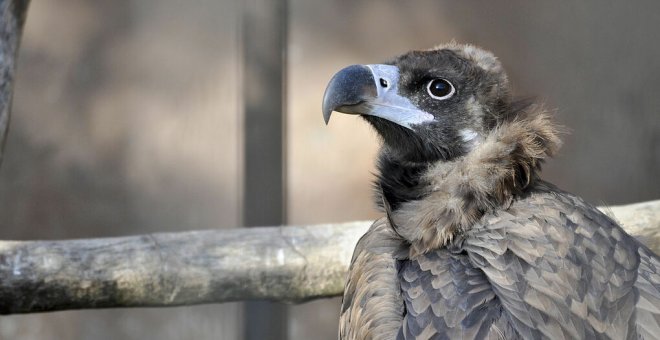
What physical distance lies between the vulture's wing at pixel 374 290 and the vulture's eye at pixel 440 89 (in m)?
0.32

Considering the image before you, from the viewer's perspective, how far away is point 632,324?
1660 millimetres

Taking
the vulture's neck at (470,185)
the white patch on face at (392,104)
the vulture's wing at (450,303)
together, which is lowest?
the vulture's wing at (450,303)

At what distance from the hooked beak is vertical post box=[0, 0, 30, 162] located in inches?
44.7

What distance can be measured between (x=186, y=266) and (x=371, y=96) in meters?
0.89

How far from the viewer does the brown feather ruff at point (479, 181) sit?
1.91 m

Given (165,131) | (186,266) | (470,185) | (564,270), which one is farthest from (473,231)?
(165,131)

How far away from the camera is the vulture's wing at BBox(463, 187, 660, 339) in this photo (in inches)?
64.6

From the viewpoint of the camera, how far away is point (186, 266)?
102 inches

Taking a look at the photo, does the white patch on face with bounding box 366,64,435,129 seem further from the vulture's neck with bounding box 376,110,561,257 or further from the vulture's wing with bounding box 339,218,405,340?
the vulture's wing with bounding box 339,218,405,340

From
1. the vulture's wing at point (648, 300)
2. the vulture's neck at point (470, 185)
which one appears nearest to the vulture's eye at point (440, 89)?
the vulture's neck at point (470, 185)

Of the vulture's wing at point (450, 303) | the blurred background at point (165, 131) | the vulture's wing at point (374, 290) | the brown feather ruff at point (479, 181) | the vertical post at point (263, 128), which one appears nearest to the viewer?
the vulture's wing at point (450, 303)

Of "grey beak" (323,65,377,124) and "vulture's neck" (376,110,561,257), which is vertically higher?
"grey beak" (323,65,377,124)

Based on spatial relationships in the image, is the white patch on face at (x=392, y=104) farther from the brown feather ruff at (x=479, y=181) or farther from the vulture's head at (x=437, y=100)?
the brown feather ruff at (x=479, y=181)

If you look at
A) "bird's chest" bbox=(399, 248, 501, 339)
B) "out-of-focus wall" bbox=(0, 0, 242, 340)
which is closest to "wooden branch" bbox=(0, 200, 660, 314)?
"bird's chest" bbox=(399, 248, 501, 339)
